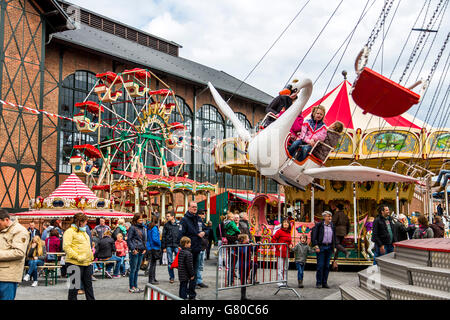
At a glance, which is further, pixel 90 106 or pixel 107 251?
pixel 90 106

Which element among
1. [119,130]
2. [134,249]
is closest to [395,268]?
[134,249]

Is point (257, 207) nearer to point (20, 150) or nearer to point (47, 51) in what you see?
point (20, 150)

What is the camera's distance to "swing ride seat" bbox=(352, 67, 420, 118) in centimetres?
802

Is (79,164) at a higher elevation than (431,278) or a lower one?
higher

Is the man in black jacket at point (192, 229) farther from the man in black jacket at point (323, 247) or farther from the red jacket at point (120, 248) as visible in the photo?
the red jacket at point (120, 248)

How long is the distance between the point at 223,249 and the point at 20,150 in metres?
19.1

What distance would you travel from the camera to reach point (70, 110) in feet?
93.5

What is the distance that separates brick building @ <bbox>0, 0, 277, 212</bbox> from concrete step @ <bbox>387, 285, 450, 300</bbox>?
14289 millimetres

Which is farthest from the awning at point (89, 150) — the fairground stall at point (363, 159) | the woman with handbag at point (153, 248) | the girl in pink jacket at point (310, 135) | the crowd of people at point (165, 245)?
the girl in pink jacket at point (310, 135)

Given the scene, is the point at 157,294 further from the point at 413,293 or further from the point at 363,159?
the point at 363,159

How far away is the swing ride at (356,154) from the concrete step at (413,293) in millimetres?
3623

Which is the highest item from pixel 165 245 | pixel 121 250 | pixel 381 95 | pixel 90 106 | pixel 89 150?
pixel 90 106

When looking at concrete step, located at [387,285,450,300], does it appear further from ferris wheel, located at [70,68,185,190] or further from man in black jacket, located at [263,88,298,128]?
ferris wheel, located at [70,68,185,190]

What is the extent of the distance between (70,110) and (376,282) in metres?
25.1
